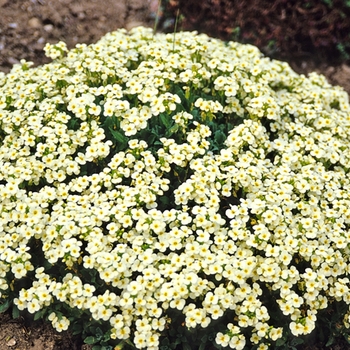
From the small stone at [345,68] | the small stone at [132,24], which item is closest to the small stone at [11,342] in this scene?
the small stone at [132,24]

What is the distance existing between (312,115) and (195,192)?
54.5 inches

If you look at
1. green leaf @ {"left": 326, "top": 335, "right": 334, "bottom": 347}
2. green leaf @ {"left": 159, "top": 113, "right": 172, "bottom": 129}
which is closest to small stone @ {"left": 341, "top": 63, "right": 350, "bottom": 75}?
green leaf @ {"left": 159, "top": 113, "right": 172, "bottom": 129}

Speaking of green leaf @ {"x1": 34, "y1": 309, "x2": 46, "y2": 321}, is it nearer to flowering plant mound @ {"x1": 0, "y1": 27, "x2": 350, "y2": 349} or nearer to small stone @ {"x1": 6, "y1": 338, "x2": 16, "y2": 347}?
flowering plant mound @ {"x1": 0, "y1": 27, "x2": 350, "y2": 349}

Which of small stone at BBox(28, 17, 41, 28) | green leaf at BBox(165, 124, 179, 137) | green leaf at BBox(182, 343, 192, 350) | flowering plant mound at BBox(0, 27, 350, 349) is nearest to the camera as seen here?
flowering plant mound at BBox(0, 27, 350, 349)

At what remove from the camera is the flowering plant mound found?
313cm

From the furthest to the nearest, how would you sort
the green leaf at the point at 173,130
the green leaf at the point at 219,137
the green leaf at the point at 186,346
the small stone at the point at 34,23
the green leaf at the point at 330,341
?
the small stone at the point at 34,23
the green leaf at the point at 219,137
the green leaf at the point at 173,130
the green leaf at the point at 330,341
the green leaf at the point at 186,346

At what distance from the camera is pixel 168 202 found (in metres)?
3.59

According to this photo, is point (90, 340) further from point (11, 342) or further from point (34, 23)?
point (34, 23)

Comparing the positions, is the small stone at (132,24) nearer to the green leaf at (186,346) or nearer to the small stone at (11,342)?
the small stone at (11,342)

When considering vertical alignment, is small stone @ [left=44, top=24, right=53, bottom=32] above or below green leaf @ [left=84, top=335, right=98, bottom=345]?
above

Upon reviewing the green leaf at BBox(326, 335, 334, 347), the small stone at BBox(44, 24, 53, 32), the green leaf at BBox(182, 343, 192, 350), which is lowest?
the green leaf at BBox(182, 343, 192, 350)

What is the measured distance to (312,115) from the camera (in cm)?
424

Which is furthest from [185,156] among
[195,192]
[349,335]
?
[349,335]

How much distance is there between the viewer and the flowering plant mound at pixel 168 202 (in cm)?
313
